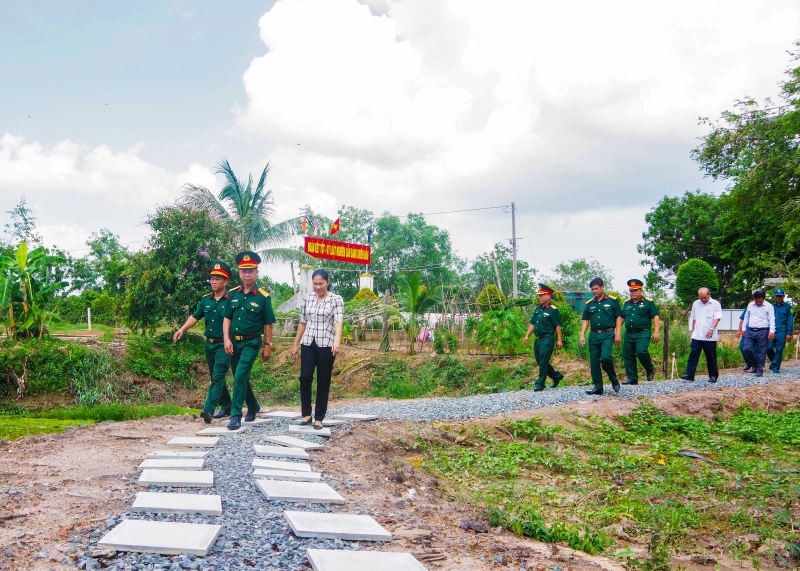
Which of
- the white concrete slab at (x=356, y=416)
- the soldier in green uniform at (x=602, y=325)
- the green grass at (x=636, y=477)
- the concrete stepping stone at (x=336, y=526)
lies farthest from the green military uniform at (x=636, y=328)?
the concrete stepping stone at (x=336, y=526)

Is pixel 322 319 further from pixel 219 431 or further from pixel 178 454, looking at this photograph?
pixel 178 454

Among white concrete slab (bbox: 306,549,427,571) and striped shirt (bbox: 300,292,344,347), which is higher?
striped shirt (bbox: 300,292,344,347)

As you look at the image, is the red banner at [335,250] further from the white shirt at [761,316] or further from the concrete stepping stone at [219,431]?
the concrete stepping stone at [219,431]

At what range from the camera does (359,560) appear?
116 inches

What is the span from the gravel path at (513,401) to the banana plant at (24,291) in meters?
9.82

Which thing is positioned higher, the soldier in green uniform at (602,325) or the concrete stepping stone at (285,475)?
the soldier in green uniform at (602,325)

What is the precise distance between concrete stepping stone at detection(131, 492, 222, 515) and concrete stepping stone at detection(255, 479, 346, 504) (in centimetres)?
36

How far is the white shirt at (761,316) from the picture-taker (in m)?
11.9

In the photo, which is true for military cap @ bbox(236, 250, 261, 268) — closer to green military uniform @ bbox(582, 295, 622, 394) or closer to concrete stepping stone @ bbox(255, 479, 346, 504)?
concrete stepping stone @ bbox(255, 479, 346, 504)

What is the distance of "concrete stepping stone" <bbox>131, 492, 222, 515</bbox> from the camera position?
11.6 ft

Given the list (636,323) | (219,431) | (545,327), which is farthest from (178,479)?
(636,323)

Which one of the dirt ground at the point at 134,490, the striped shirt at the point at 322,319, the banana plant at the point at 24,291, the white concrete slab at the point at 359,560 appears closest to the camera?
the white concrete slab at the point at 359,560

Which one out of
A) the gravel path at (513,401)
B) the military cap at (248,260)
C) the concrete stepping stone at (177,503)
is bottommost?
the gravel path at (513,401)

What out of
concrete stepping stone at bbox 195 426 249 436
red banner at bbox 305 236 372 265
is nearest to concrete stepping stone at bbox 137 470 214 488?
concrete stepping stone at bbox 195 426 249 436
